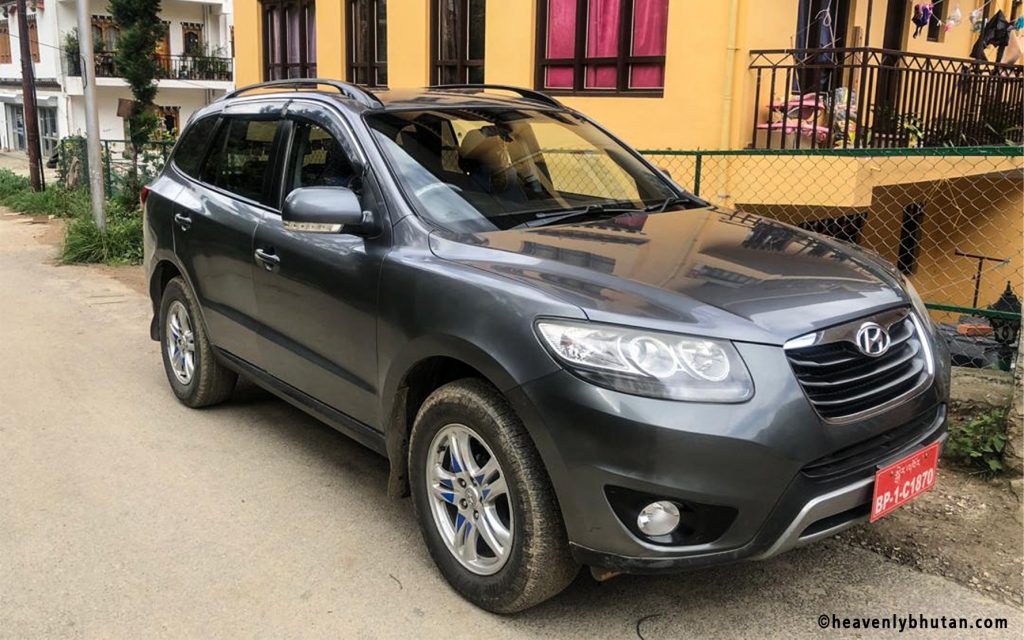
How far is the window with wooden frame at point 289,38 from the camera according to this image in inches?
607

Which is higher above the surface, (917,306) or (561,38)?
(561,38)

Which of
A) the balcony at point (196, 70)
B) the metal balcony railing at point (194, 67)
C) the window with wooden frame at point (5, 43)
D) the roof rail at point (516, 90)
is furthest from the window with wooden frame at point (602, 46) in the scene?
the window with wooden frame at point (5, 43)

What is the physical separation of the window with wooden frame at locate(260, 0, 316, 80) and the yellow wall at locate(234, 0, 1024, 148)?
11.8 feet

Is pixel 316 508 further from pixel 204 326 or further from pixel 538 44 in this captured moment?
pixel 538 44

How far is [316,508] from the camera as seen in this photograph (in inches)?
158

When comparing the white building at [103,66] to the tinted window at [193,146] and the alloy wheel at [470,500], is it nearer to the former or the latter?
the tinted window at [193,146]

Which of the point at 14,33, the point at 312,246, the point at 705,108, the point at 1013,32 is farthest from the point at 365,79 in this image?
the point at 14,33

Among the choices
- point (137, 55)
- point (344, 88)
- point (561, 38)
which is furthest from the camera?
point (137, 55)

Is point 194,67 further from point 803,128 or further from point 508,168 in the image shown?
point 508,168

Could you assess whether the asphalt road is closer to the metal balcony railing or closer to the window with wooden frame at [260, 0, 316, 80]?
the window with wooden frame at [260, 0, 316, 80]

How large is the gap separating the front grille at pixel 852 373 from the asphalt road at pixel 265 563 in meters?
0.85

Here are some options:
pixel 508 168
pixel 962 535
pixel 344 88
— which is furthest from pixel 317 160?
pixel 962 535

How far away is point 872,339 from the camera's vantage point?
2.85 m

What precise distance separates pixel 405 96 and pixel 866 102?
6693 millimetres
